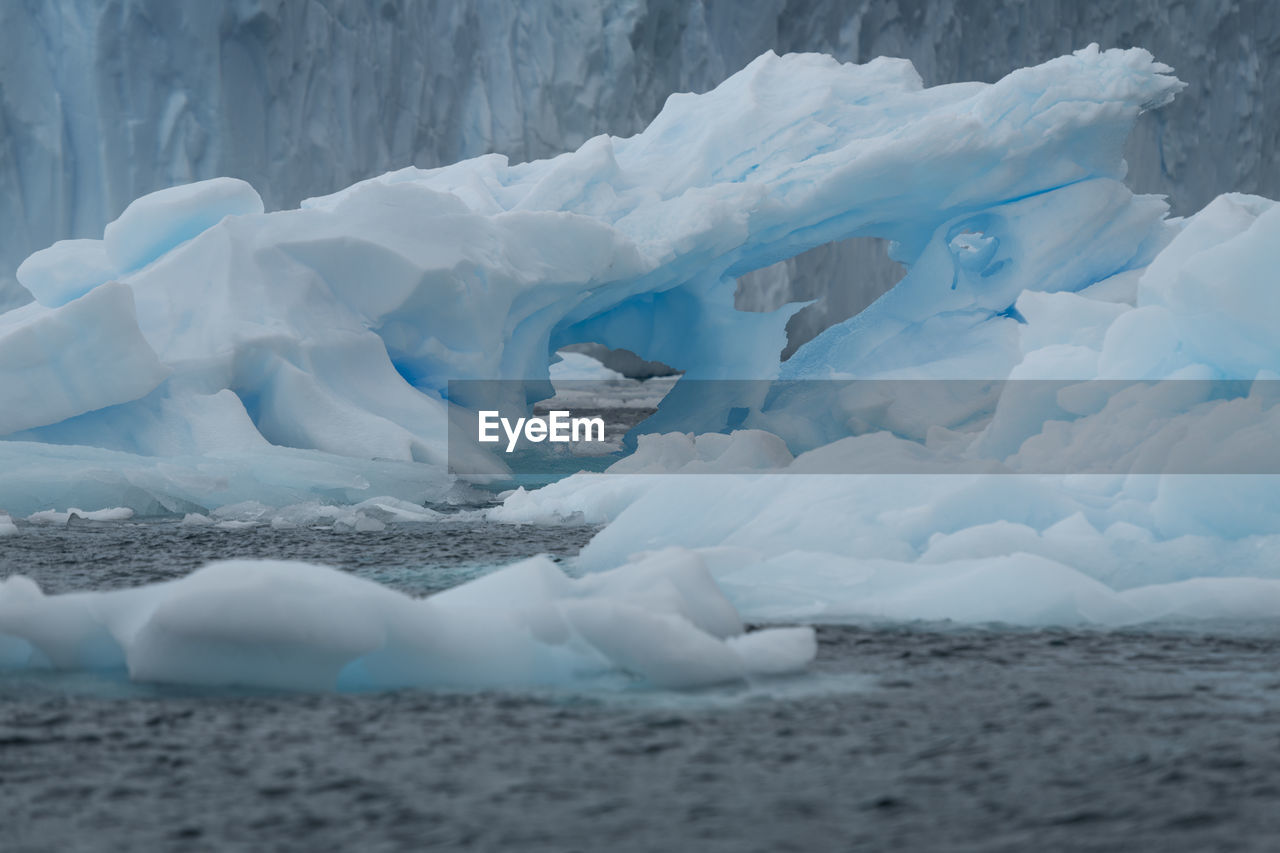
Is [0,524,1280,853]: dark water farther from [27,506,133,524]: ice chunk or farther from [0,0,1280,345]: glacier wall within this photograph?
[0,0,1280,345]: glacier wall

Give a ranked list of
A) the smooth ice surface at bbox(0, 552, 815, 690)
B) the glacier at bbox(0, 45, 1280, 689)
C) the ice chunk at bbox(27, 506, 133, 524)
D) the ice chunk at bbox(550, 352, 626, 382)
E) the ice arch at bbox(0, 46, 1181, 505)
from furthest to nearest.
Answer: the ice chunk at bbox(550, 352, 626, 382) < the ice arch at bbox(0, 46, 1181, 505) < the ice chunk at bbox(27, 506, 133, 524) < the glacier at bbox(0, 45, 1280, 689) < the smooth ice surface at bbox(0, 552, 815, 690)

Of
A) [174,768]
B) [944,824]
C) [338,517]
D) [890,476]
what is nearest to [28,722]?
[174,768]

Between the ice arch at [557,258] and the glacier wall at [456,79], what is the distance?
11.7 ft

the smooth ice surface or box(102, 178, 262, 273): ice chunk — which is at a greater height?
box(102, 178, 262, 273): ice chunk

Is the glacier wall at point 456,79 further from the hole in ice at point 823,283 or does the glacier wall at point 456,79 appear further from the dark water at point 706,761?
the dark water at point 706,761

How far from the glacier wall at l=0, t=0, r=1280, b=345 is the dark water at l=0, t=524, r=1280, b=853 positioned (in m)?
11.8

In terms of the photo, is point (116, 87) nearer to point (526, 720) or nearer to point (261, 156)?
point (261, 156)

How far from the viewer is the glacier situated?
3.74 meters

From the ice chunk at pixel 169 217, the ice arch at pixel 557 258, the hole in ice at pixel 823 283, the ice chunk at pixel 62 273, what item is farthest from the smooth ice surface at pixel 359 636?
the hole in ice at pixel 823 283

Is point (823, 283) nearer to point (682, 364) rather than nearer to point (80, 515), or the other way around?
point (682, 364)

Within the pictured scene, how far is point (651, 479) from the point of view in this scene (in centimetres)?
813

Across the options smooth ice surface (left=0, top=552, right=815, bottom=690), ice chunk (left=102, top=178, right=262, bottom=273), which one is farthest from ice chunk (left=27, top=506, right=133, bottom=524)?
smooth ice surface (left=0, top=552, right=815, bottom=690)

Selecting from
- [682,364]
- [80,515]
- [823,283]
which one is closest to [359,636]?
[80,515]

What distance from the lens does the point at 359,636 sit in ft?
11.2
